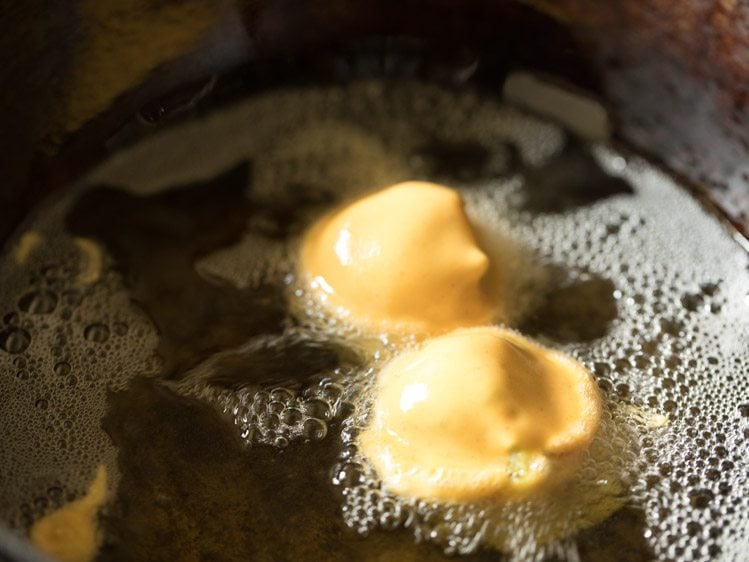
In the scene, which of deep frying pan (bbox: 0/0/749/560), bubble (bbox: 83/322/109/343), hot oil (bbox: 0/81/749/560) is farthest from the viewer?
deep frying pan (bbox: 0/0/749/560)

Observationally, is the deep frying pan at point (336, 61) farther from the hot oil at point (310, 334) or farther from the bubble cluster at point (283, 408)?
the bubble cluster at point (283, 408)

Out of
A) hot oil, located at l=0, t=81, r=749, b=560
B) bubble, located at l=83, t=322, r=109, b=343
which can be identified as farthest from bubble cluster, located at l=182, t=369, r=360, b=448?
bubble, located at l=83, t=322, r=109, b=343

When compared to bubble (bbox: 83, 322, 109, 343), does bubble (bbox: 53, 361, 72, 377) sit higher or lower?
lower

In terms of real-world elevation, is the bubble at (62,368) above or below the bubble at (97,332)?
below

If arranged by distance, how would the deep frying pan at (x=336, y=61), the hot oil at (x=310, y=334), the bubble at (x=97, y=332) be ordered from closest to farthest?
the hot oil at (x=310, y=334)
the bubble at (x=97, y=332)
the deep frying pan at (x=336, y=61)

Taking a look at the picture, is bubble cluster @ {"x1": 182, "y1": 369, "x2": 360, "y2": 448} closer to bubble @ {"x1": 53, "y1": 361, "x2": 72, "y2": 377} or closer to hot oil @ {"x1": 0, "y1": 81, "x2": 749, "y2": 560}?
hot oil @ {"x1": 0, "y1": 81, "x2": 749, "y2": 560}

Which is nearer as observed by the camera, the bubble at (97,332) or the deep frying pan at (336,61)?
the bubble at (97,332)

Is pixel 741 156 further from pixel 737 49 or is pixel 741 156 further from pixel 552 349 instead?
pixel 552 349

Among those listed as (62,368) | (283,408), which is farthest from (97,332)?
(283,408)

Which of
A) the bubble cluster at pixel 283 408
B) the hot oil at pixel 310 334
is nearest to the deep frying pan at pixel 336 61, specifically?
the hot oil at pixel 310 334
